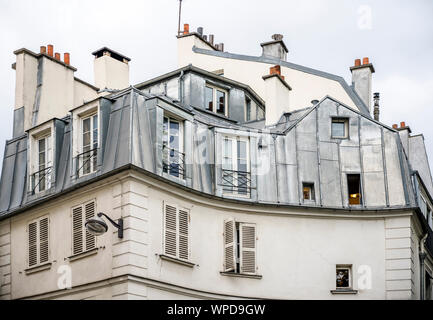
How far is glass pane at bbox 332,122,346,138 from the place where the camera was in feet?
85.8

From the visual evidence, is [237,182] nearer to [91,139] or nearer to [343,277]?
[343,277]

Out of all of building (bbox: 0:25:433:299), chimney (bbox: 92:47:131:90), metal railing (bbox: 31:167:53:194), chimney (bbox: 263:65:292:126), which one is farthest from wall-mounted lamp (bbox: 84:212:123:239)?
chimney (bbox: 92:47:131:90)

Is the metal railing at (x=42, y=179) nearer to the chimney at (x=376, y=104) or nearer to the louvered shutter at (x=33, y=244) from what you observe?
the louvered shutter at (x=33, y=244)

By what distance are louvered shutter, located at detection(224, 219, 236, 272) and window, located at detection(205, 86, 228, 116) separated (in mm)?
6701

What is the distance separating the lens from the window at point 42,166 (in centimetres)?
2427

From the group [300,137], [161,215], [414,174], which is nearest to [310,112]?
[300,137]

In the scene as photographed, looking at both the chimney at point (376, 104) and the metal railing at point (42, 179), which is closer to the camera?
the metal railing at point (42, 179)

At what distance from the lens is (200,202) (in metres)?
23.5

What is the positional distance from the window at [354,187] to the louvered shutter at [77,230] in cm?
745

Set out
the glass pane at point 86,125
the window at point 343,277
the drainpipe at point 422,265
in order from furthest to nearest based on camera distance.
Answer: the drainpipe at point 422,265
the window at point 343,277
the glass pane at point 86,125

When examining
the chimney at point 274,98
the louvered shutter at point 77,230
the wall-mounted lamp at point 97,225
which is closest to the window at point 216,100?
the chimney at point 274,98

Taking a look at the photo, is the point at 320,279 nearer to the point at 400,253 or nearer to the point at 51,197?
the point at 400,253

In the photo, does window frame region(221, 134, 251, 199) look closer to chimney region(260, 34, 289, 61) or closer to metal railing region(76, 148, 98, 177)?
metal railing region(76, 148, 98, 177)

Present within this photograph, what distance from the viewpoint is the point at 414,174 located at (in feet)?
86.6
